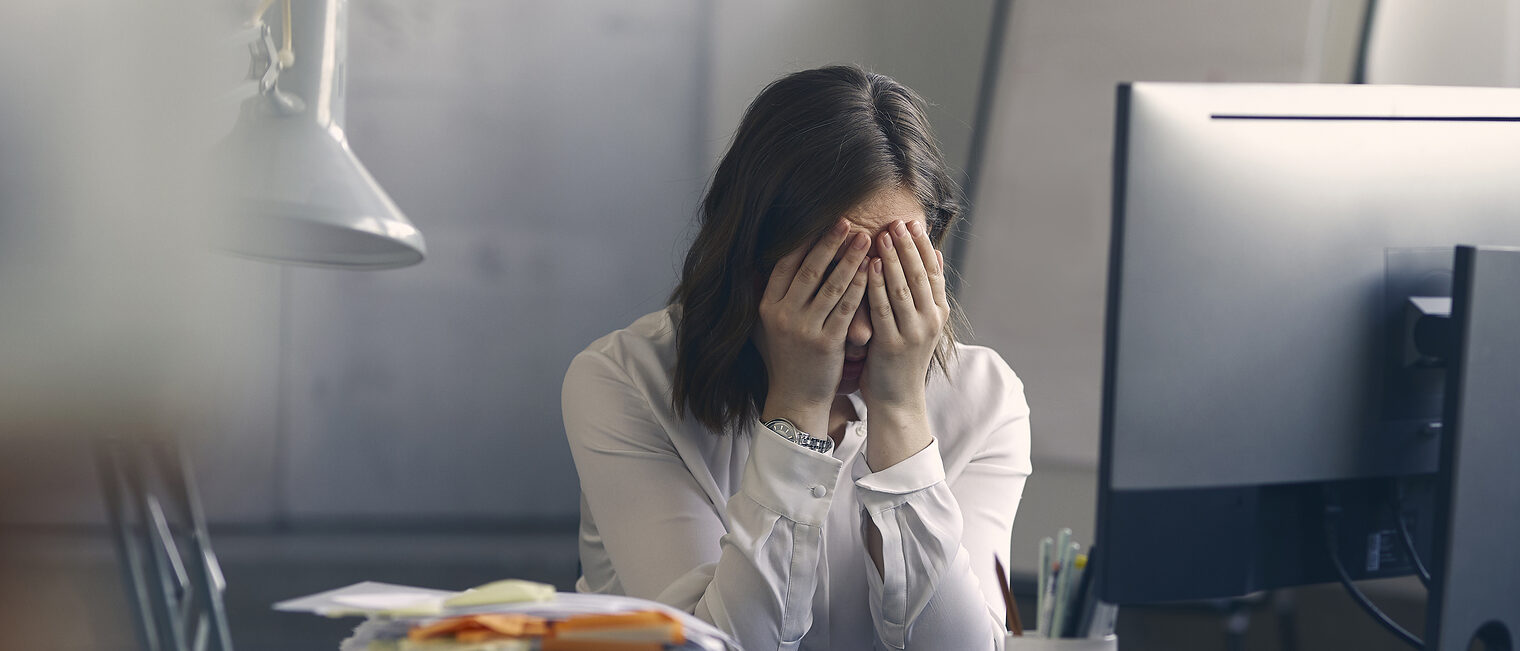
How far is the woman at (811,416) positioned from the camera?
87cm

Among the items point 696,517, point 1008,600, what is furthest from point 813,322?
point 1008,600

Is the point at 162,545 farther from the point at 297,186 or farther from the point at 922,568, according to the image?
the point at 922,568

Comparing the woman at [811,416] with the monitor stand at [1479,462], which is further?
the woman at [811,416]

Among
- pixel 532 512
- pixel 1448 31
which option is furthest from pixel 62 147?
pixel 1448 31

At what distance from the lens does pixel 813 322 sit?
892mm

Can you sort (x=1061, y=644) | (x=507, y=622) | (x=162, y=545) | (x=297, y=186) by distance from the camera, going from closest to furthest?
(x=507, y=622)
(x=297, y=186)
(x=1061, y=644)
(x=162, y=545)

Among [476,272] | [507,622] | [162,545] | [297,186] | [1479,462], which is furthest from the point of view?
[476,272]

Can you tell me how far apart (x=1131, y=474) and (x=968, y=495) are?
17.5 inches

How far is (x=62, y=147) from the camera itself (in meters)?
1.35

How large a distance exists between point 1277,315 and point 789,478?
413 mm

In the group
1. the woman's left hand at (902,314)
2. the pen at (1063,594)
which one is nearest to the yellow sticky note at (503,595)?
the woman's left hand at (902,314)

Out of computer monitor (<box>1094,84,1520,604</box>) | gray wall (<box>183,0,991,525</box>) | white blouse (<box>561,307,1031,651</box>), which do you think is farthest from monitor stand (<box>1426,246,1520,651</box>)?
gray wall (<box>183,0,991,525</box>)

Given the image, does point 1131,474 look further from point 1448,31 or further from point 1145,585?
point 1448,31

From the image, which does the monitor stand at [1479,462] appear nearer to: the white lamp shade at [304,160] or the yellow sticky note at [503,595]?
the yellow sticky note at [503,595]
